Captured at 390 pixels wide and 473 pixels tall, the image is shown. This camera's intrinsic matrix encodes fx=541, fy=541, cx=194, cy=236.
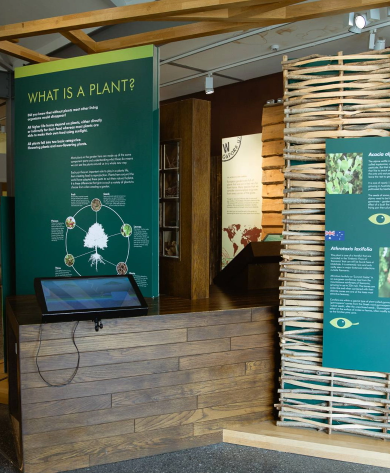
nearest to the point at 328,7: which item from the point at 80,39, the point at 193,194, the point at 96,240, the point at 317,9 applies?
the point at 317,9

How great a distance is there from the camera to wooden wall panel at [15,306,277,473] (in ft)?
9.27

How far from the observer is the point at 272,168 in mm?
6410

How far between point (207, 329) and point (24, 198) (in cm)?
185

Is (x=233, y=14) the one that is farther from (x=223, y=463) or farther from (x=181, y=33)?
(x=223, y=463)

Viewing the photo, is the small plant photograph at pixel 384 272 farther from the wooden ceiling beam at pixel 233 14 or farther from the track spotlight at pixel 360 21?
the track spotlight at pixel 360 21

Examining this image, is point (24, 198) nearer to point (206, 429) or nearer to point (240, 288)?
point (240, 288)

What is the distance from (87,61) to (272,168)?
3.14 m

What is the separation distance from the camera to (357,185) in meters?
2.99

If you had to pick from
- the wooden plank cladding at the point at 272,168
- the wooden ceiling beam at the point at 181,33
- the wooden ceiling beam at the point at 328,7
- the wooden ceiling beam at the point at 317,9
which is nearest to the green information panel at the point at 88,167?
the wooden ceiling beam at the point at 181,33

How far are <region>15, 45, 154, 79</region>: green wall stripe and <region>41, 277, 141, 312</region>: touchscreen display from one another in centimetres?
153

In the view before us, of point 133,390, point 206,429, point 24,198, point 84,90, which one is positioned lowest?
point 206,429

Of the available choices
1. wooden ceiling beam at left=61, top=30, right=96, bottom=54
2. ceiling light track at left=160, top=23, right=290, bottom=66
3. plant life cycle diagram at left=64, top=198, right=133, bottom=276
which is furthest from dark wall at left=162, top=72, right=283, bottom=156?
plant life cycle diagram at left=64, top=198, right=133, bottom=276

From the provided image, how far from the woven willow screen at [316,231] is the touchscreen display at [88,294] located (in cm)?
93

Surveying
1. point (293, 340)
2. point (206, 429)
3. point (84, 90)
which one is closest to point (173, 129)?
point (84, 90)
